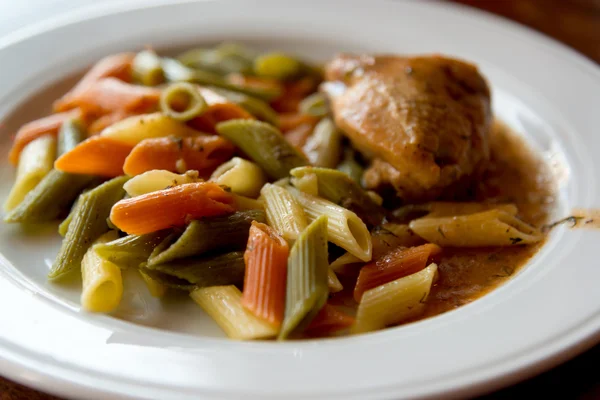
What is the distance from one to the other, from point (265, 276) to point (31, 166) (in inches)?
62.6

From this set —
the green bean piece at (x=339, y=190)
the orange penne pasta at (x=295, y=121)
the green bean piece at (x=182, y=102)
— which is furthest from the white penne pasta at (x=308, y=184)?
the orange penne pasta at (x=295, y=121)

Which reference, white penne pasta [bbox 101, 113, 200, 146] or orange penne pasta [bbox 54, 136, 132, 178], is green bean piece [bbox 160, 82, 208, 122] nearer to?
white penne pasta [bbox 101, 113, 200, 146]

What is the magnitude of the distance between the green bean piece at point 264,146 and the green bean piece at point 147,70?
96 cm

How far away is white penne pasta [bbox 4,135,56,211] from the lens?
319 cm

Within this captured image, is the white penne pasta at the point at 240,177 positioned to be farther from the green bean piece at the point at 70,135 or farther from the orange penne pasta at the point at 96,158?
the green bean piece at the point at 70,135

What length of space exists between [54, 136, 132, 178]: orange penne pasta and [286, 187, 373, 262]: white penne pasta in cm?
91

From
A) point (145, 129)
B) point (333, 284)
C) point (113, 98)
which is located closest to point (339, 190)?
point (333, 284)

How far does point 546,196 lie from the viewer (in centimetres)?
335

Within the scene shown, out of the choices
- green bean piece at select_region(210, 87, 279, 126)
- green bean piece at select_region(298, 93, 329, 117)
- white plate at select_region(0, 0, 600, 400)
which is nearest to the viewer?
white plate at select_region(0, 0, 600, 400)

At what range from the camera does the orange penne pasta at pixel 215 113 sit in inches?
132

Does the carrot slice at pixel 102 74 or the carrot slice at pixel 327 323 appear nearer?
the carrot slice at pixel 327 323

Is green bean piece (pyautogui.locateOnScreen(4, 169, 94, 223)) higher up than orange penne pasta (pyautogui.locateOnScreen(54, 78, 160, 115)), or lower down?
lower down

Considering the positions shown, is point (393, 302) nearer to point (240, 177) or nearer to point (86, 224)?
point (240, 177)

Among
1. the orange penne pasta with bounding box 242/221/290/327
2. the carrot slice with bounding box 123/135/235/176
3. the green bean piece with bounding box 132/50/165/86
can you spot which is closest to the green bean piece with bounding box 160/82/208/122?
the carrot slice with bounding box 123/135/235/176
